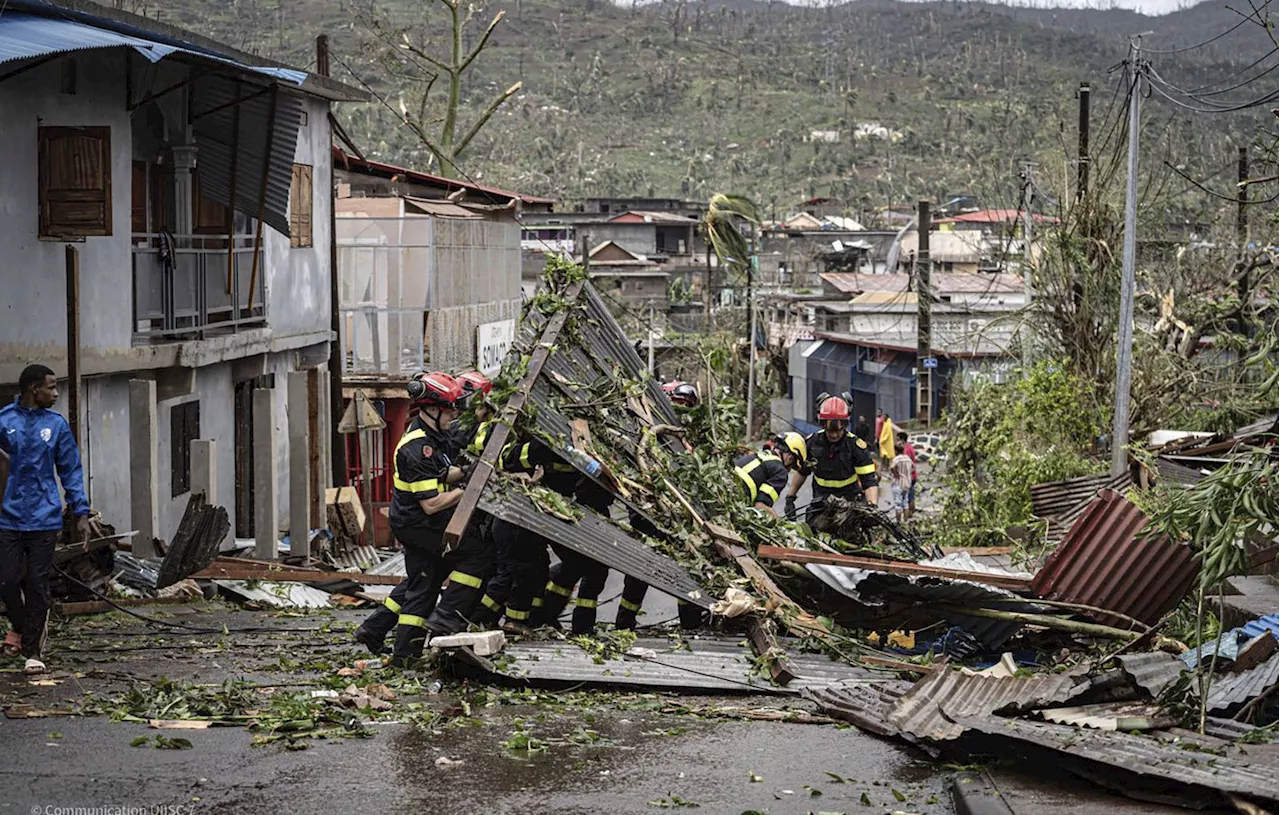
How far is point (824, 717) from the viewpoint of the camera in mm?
7430

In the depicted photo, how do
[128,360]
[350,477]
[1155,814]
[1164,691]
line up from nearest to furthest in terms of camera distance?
[1155,814] < [1164,691] < [128,360] < [350,477]

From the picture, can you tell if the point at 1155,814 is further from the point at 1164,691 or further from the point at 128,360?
the point at 128,360

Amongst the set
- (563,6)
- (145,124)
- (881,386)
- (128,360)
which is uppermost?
(563,6)

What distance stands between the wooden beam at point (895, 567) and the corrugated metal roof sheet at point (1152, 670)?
1957mm

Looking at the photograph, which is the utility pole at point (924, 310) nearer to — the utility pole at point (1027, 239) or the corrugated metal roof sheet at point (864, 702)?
the utility pole at point (1027, 239)

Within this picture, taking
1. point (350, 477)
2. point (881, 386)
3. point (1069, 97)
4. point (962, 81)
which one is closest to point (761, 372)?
point (881, 386)

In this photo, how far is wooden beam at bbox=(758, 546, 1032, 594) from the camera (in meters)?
9.34

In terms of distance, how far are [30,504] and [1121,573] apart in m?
6.31

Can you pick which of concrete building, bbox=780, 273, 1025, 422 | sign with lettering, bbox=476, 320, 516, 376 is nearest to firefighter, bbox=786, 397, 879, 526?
sign with lettering, bbox=476, 320, 516, 376

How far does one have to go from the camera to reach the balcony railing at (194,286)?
1598 centimetres

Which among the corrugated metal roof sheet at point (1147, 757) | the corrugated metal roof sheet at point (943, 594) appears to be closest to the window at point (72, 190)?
the corrugated metal roof sheet at point (943, 594)

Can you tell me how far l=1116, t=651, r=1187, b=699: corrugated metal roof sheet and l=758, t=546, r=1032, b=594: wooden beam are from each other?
1957mm

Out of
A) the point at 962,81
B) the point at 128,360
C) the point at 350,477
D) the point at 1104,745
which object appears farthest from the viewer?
the point at 962,81

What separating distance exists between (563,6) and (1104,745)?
16310 centimetres
